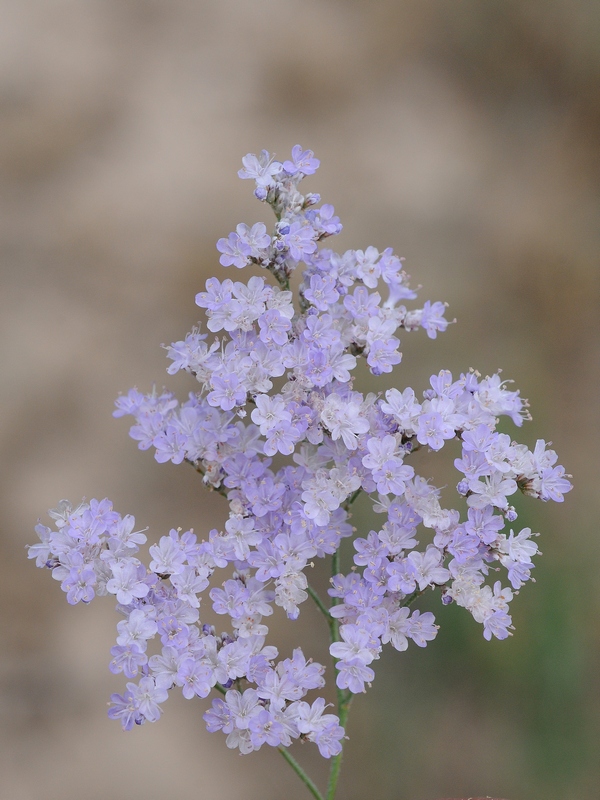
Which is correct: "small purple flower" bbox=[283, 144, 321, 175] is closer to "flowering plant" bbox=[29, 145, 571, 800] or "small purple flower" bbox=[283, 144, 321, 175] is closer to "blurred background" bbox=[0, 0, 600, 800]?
"flowering plant" bbox=[29, 145, 571, 800]

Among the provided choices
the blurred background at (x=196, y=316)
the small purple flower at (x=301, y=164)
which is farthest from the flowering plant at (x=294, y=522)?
the blurred background at (x=196, y=316)

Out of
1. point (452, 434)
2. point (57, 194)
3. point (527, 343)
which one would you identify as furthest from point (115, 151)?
point (452, 434)

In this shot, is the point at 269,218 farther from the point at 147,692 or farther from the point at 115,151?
the point at 147,692

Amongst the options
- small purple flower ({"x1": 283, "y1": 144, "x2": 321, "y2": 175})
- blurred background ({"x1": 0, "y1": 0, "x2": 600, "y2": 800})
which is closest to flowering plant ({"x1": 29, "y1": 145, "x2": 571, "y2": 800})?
small purple flower ({"x1": 283, "y1": 144, "x2": 321, "y2": 175})

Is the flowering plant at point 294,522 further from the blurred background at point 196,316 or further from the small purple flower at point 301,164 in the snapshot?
the blurred background at point 196,316

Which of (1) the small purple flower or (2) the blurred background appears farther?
(2) the blurred background
